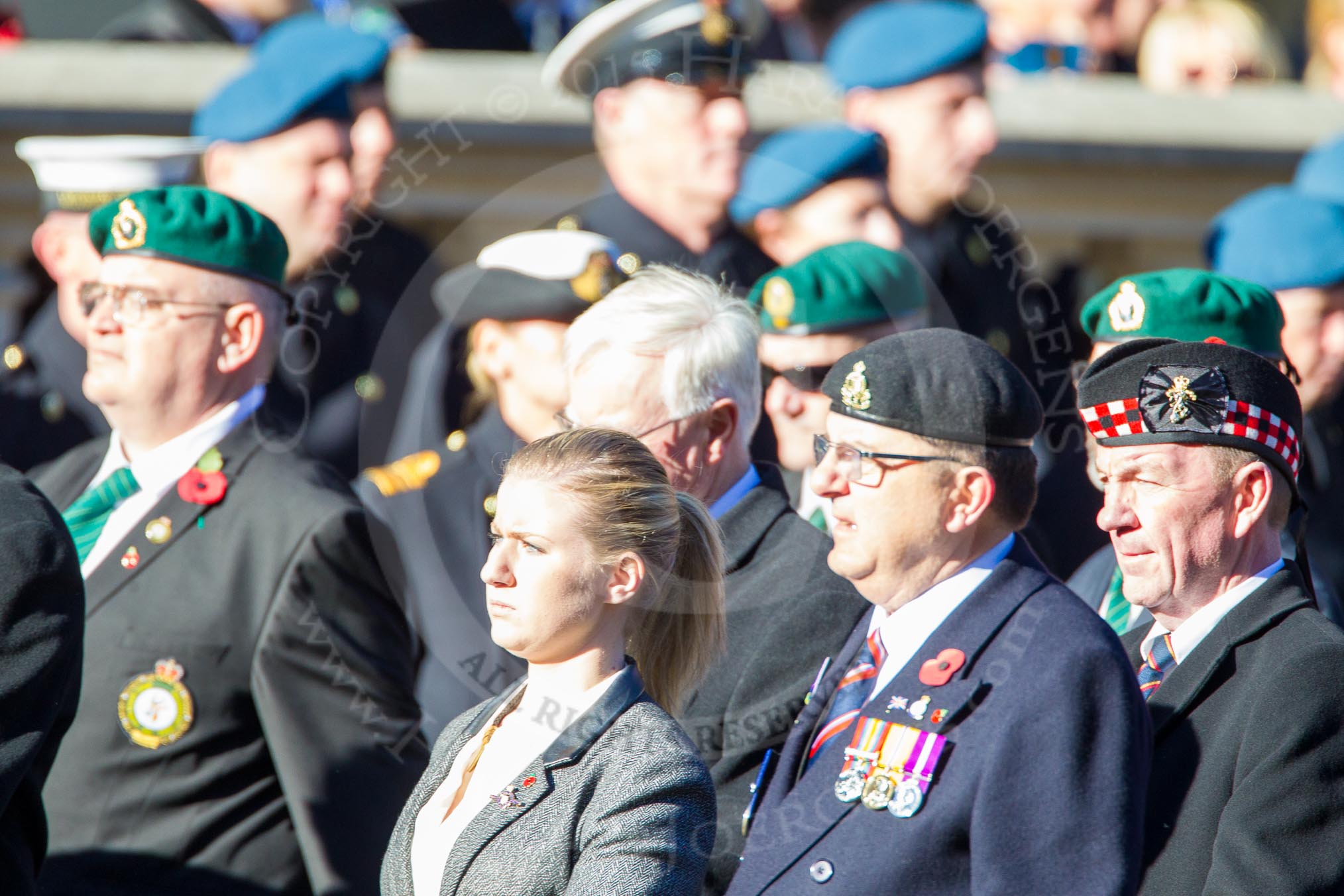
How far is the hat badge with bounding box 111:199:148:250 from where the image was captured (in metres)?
3.86

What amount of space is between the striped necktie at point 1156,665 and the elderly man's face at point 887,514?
1.36 ft

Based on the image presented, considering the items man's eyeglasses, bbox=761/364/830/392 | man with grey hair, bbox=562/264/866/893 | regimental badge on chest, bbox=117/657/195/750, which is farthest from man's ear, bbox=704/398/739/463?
regimental badge on chest, bbox=117/657/195/750

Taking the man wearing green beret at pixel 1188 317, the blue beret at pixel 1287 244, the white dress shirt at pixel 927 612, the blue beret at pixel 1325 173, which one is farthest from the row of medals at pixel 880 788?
the blue beret at pixel 1325 173

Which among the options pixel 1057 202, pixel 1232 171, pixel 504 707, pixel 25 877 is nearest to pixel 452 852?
pixel 504 707

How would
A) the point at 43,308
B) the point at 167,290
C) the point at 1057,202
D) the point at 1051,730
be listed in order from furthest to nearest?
the point at 1057,202, the point at 43,308, the point at 167,290, the point at 1051,730

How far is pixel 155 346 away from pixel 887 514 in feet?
5.43

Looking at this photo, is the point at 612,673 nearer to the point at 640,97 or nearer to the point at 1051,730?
the point at 1051,730

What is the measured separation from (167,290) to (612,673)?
61.7 inches

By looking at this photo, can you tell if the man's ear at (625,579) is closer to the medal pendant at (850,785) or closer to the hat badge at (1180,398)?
the medal pendant at (850,785)

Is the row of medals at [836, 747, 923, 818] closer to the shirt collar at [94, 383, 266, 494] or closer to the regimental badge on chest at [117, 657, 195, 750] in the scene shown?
the regimental badge on chest at [117, 657, 195, 750]

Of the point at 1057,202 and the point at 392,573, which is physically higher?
the point at 392,573

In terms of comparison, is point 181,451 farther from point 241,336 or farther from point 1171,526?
point 1171,526

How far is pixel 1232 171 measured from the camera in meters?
6.89

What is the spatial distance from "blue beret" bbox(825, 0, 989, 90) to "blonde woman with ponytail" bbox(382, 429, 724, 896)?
2.99m
